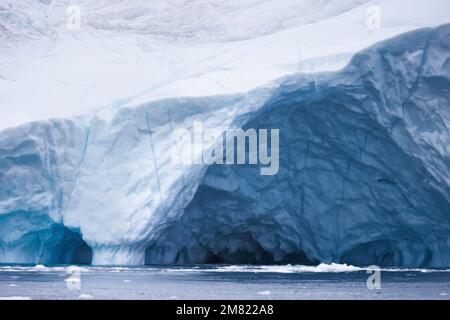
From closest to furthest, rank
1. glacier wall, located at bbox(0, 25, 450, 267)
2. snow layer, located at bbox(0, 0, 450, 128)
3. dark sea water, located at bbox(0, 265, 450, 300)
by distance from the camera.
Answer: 1. dark sea water, located at bbox(0, 265, 450, 300)
2. glacier wall, located at bbox(0, 25, 450, 267)
3. snow layer, located at bbox(0, 0, 450, 128)

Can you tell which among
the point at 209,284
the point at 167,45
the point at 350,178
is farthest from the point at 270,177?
the point at 209,284

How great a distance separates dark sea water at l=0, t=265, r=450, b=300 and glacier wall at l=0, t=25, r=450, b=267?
4.72 ft

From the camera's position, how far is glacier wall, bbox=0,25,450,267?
18.8 meters

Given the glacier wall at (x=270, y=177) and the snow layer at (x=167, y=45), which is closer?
→ the glacier wall at (x=270, y=177)

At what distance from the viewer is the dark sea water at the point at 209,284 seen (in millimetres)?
13477

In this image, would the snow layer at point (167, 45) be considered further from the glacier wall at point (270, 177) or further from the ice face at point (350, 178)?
the ice face at point (350, 178)

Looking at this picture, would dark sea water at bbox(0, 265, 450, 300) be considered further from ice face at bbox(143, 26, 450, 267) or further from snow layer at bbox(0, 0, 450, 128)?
snow layer at bbox(0, 0, 450, 128)

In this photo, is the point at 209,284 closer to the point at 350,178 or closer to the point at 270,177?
the point at 270,177

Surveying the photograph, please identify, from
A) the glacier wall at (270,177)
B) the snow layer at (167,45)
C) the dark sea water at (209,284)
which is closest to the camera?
the dark sea water at (209,284)

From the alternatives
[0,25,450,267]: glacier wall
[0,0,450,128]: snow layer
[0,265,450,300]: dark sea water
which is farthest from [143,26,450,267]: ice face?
[0,265,450,300]: dark sea water

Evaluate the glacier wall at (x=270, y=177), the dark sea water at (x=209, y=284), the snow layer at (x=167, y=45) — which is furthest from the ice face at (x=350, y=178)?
the dark sea water at (x=209, y=284)

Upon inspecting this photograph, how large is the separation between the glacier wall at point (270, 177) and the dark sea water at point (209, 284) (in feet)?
4.72
